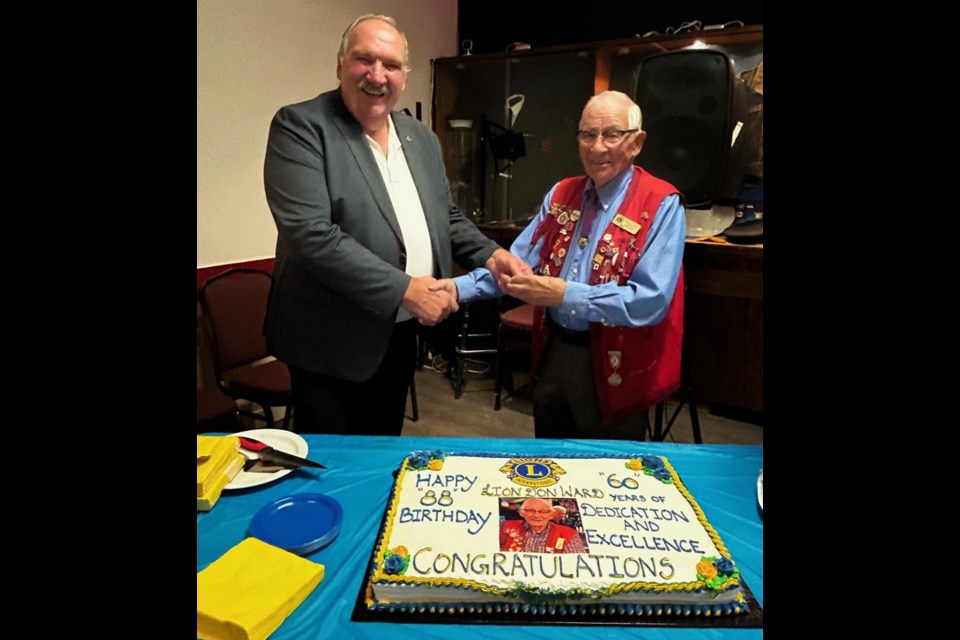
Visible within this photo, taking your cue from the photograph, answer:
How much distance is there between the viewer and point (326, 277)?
1618 millimetres

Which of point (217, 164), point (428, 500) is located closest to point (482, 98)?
point (217, 164)

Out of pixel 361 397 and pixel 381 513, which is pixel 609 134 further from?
pixel 381 513

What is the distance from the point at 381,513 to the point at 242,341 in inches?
77.9

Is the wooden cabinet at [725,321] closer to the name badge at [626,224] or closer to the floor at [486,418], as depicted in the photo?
the floor at [486,418]

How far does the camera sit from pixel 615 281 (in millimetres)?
1823

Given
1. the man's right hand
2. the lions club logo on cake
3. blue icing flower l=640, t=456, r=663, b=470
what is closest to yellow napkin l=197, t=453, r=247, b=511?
the lions club logo on cake

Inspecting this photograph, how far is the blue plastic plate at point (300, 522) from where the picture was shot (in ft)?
3.05

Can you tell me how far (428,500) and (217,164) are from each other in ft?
8.58

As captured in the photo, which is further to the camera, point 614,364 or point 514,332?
point 514,332

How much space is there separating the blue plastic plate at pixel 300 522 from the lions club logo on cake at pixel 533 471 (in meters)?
0.31

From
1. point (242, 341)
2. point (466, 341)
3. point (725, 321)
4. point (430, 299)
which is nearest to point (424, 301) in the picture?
point (430, 299)

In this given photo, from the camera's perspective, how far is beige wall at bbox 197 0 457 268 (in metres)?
2.95
